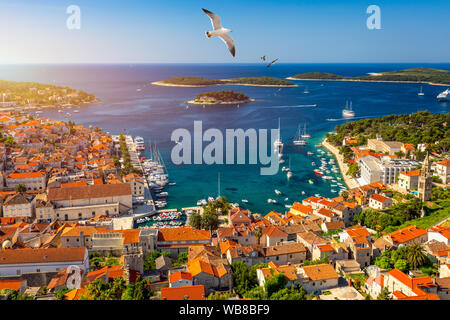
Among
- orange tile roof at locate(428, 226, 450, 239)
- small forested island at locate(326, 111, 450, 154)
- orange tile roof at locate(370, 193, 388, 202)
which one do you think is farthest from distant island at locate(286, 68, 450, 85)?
orange tile roof at locate(428, 226, 450, 239)

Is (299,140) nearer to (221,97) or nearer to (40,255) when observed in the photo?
(40,255)

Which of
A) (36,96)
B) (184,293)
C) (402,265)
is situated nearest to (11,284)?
(184,293)

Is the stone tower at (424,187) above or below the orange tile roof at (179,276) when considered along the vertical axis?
above

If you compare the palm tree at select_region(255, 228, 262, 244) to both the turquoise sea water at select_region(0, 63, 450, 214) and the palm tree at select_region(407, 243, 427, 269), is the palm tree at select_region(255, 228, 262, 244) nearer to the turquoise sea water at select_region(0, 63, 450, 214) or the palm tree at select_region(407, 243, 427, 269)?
the turquoise sea water at select_region(0, 63, 450, 214)

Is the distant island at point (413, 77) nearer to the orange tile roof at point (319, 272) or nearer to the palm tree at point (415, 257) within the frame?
the palm tree at point (415, 257)

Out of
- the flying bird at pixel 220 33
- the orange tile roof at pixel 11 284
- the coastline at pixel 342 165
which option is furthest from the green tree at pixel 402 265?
the coastline at pixel 342 165
